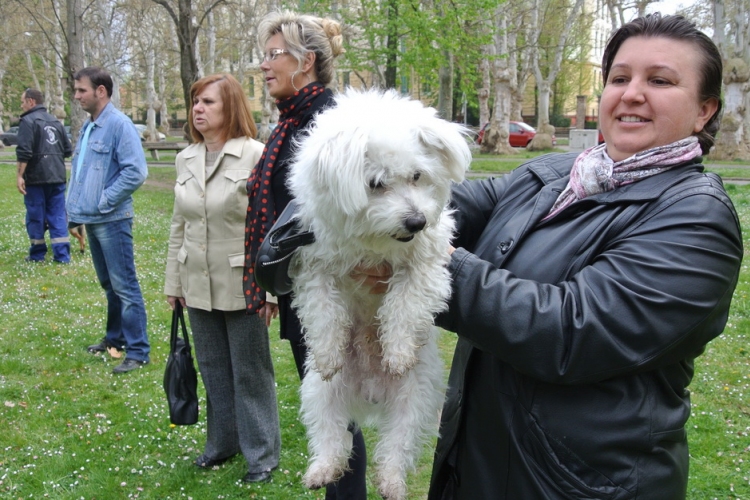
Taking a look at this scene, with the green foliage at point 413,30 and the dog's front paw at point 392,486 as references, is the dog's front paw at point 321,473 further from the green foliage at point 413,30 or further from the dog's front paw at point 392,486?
the green foliage at point 413,30

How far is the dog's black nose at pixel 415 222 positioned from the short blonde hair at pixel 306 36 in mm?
1734

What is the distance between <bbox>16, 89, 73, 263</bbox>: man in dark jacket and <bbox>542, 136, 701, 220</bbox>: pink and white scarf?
9.67 metres

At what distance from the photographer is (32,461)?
14.9 feet

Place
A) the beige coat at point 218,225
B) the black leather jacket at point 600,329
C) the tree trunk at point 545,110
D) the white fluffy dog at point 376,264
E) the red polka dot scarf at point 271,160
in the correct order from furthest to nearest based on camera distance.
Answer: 1. the tree trunk at point 545,110
2. the beige coat at point 218,225
3. the red polka dot scarf at point 271,160
4. the white fluffy dog at point 376,264
5. the black leather jacket at point 600,329

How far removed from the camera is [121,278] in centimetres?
599

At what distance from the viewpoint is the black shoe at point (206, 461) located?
4516mm

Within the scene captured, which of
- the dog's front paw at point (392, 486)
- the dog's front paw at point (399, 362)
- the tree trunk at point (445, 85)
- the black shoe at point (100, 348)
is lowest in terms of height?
the black shoe at point (100, 348)

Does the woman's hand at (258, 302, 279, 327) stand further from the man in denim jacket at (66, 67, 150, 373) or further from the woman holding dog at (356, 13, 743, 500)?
the man in denim jacket at (66, 67, 150, 373)

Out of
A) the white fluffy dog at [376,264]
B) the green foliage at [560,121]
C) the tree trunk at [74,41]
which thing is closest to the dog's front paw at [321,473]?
the white fluffy dog at [376,264]

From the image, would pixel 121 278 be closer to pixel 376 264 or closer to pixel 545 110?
pixel 376 264

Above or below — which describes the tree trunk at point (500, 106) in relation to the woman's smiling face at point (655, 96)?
above

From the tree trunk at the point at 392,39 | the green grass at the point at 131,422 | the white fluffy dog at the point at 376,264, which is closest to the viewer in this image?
the white fluffy dog at the point at 376,264

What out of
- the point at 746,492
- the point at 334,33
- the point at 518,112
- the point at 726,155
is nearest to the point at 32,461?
the point at 334,33

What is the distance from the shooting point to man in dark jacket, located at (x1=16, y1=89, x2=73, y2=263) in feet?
31.9
